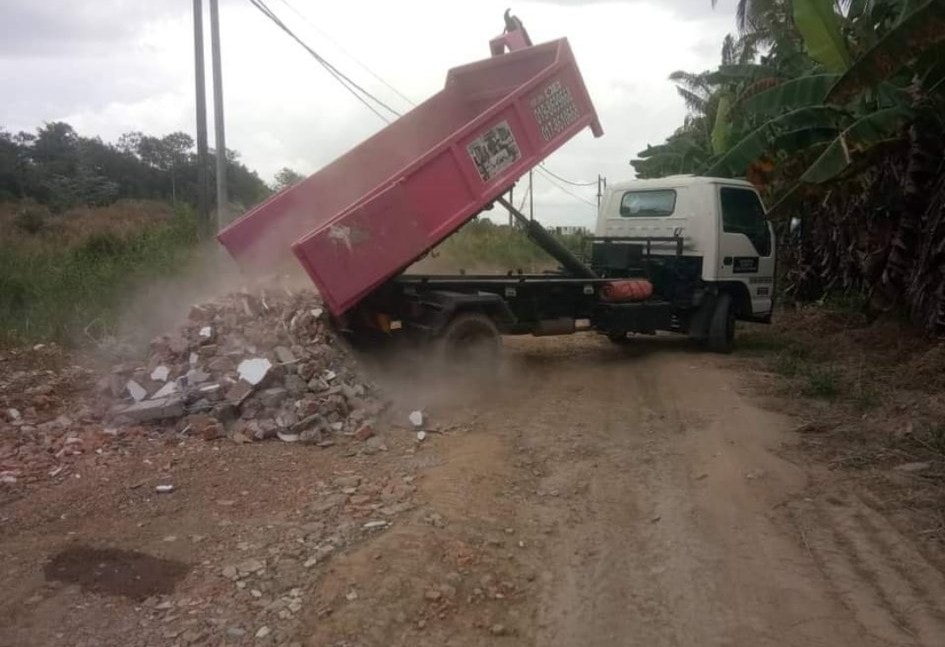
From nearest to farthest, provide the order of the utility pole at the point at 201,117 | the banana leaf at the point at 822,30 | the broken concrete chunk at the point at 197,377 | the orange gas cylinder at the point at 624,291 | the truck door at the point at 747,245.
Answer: the broken concrete chunk at the point at 197,377
the banana leaf at the point at 822,30
the orange gas cylinder at the point at 624,291
the truck door at the point at 747,245
the utility pole at the point at 201,117

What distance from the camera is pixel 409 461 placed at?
20.1 feet

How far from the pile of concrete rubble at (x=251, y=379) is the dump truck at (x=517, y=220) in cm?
47

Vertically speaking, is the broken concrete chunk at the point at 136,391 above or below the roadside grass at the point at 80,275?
below

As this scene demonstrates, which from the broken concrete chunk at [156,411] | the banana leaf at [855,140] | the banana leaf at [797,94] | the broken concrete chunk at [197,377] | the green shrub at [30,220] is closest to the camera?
the broken concrete chunk at [156,411]

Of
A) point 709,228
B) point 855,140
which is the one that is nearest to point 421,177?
point 709,228

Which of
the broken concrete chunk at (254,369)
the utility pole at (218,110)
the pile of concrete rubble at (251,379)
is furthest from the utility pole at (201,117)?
the broken concrete chunk at (254,369)

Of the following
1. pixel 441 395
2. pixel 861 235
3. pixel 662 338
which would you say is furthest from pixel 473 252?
pixel 441 395

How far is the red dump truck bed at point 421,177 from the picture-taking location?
281 inches

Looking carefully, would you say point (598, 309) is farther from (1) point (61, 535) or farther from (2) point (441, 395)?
(1) point (61, 535)

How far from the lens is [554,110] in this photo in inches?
335

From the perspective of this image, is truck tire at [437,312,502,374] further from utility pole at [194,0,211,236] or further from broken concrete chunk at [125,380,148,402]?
utility pole at [194,0,211,236]

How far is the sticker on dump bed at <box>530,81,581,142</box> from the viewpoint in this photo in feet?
27.4

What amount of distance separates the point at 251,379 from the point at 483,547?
2.89 metres

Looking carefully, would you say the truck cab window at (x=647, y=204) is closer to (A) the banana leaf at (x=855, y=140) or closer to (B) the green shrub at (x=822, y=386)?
(A) the banana leaf at (x=855, y=140)
